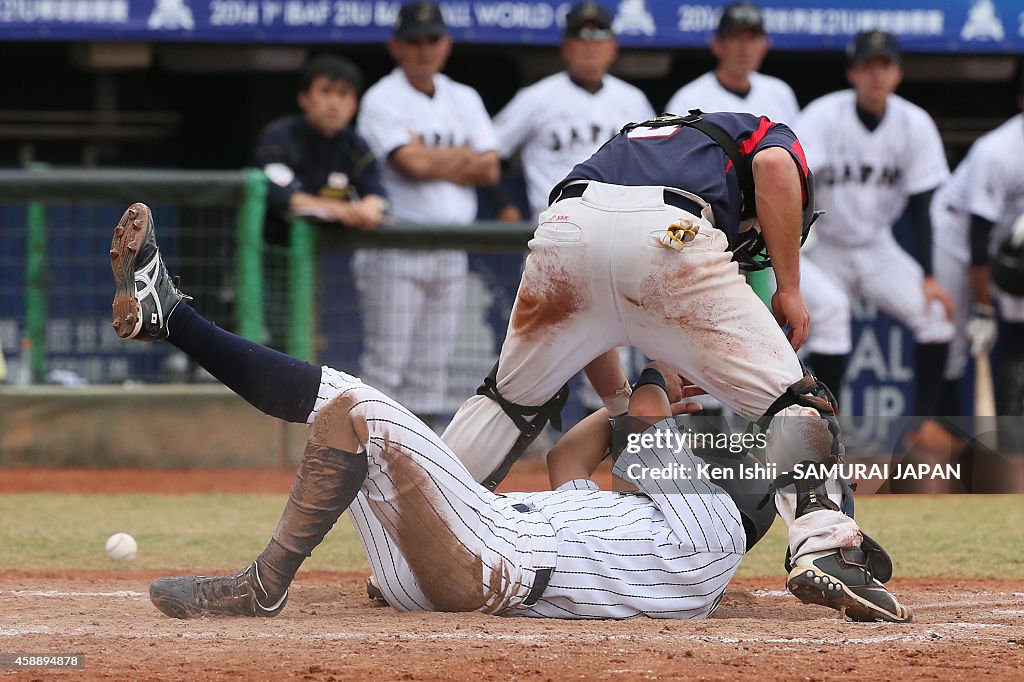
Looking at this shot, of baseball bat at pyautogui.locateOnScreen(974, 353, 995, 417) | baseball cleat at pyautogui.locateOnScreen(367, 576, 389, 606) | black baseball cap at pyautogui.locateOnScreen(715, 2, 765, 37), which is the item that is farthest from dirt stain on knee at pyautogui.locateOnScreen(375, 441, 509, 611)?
baseball bat at pyautogui.locateOnScreen(974, 353, 995, 417)

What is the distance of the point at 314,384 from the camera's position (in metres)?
3.62

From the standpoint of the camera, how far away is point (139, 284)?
373cm

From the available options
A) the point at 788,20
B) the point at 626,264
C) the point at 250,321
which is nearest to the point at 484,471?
the point at 626,264

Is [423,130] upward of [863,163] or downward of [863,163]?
upward

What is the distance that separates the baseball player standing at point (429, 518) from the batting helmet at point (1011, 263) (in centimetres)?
454

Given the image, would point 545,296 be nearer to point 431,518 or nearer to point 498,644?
point 431,518

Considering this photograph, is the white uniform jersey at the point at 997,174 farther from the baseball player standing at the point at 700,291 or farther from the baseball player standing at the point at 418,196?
the baseball player standing at the point at 700,291

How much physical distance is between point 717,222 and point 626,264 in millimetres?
325

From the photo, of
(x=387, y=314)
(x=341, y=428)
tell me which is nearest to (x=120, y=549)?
(x=341, y=428)

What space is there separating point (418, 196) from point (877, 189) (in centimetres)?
247

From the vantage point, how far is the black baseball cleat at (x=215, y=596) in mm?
3703

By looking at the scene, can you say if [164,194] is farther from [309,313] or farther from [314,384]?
[314,384]

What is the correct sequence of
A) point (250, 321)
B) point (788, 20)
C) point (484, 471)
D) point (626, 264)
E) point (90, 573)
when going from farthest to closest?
point (788, 20) → point (250, 321) → point (90, 573) → point (484, 471) → point (626, 264)

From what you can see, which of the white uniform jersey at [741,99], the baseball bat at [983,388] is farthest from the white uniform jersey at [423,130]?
the baseball bat at [983,388]
